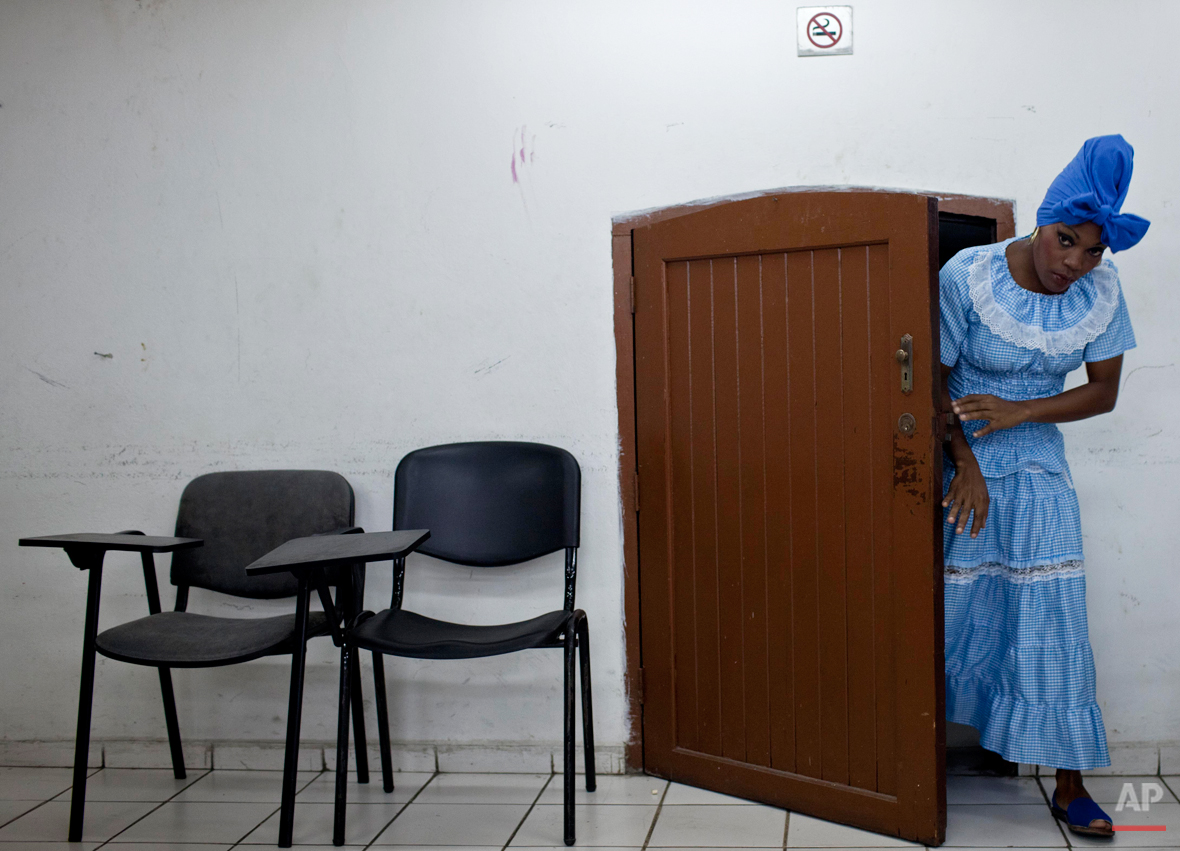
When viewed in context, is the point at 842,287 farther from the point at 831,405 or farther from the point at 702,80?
the point at 702,80

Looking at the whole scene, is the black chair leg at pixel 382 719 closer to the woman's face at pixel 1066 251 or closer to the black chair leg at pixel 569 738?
the black chair leg at pixel 569 738

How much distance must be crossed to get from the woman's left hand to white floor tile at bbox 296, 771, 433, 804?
6.37ft

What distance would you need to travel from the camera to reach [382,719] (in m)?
2.79

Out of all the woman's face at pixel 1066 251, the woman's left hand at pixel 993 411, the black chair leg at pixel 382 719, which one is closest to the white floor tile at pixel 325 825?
the black chair leg at pixel 382 719

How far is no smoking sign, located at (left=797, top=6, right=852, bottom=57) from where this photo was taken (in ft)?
8.95

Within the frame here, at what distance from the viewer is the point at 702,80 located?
2.78m

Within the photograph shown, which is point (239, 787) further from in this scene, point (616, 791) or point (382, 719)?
point (616, 791)

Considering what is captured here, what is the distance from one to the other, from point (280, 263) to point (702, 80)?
1.48 metres

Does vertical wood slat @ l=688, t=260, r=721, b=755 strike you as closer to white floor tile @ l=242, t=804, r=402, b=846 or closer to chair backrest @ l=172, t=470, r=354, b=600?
white floor tile @ l=242, t=804, r=402, b=846

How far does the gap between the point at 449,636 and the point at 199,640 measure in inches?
27.1

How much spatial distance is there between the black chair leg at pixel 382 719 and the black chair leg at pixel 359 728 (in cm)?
5

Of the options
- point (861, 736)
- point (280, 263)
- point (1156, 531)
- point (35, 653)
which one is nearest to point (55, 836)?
point (35, 653)

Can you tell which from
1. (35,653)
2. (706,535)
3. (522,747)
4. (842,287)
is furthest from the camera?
(35,653)

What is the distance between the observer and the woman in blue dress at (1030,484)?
7.60ft
